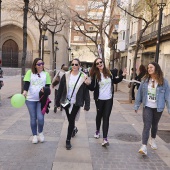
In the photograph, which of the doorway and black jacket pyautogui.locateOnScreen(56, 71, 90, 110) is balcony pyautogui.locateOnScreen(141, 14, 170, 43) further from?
the doorway

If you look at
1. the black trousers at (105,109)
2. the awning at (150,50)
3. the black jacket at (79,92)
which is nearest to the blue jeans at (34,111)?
the black jacket at (79,92)

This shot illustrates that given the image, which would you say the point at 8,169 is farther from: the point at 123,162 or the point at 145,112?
the point at 145,112

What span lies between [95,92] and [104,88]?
0.69ft

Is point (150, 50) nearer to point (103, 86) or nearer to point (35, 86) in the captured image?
point (103, 86)

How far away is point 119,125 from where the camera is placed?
7117 millimetres

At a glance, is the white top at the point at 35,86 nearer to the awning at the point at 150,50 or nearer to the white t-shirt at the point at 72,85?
the white t-shirt at the point at 72,85

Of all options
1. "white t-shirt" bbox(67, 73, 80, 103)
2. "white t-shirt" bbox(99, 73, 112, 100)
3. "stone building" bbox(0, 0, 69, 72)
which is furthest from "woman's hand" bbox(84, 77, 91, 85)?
"stone building" bbox(0, 0, 69, 72)

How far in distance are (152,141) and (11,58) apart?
2807cm

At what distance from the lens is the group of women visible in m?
4.71

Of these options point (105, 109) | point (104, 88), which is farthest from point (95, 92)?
point (105, 109)

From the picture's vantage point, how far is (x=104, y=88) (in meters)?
5.09

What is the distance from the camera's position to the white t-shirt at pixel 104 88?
508 cm

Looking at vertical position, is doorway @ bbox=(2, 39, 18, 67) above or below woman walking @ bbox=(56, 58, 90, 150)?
above

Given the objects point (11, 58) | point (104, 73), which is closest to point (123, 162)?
point (104, 73)
